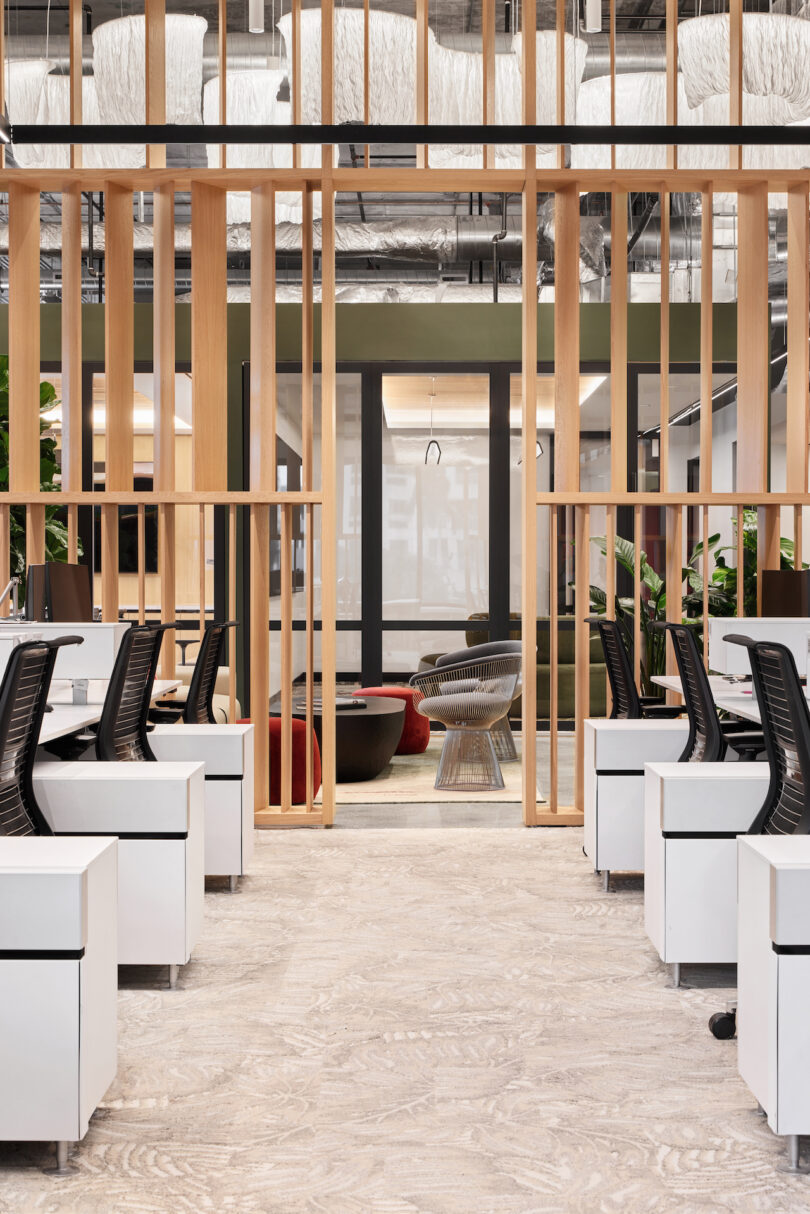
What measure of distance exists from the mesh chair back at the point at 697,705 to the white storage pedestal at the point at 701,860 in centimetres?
44

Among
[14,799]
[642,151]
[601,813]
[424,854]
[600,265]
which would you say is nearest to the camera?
[14,799]

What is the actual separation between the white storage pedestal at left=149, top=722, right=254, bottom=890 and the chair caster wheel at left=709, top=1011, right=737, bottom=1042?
2080mm

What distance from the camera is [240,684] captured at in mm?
8836

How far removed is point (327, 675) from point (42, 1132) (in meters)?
3.59

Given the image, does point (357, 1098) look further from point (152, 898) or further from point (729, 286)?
point (729, 286)

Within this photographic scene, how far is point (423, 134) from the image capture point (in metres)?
5.50

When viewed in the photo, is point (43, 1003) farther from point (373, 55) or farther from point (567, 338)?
point (373, 55)

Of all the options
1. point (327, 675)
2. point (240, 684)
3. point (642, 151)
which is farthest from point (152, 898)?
point (642, 151)

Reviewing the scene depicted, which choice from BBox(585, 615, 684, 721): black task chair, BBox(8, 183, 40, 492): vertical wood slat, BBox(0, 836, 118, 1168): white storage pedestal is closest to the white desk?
BBox(585, 615, 684, 721): black task chair

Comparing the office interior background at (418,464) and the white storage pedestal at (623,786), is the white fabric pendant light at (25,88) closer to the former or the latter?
the office interior background at (418,464)

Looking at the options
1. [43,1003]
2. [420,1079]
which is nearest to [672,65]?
[420,1079]

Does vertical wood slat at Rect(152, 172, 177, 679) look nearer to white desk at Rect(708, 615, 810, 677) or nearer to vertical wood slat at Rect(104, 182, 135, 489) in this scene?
vertical wood slat at Rect(104, 182, 135, 489)

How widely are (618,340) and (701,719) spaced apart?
2795mm

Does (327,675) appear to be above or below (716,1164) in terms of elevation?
above
